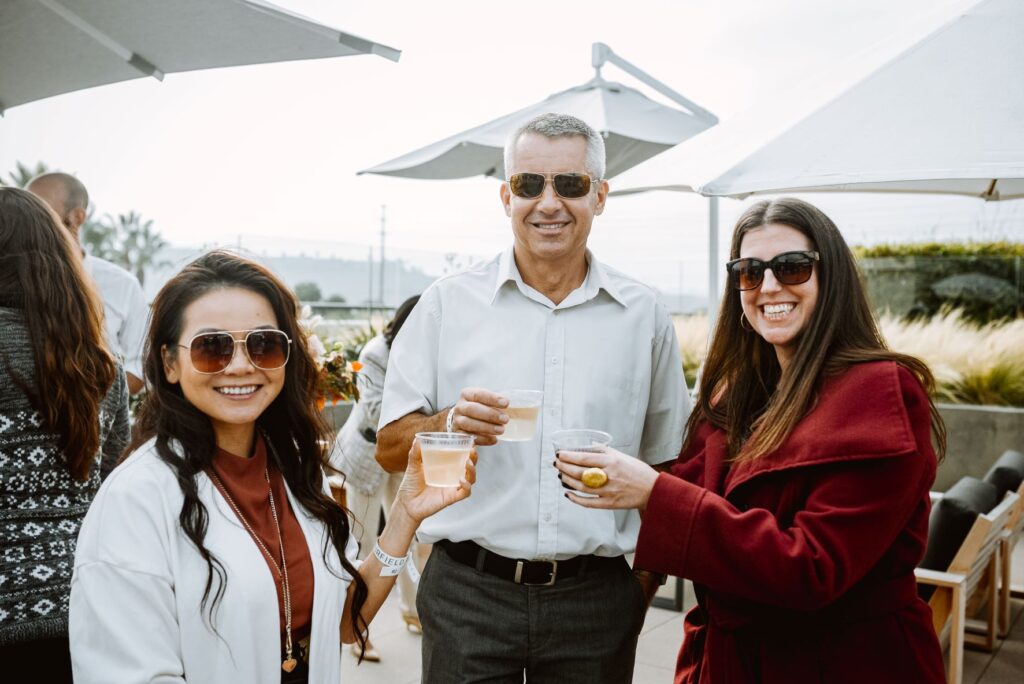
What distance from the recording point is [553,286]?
2.56 metres

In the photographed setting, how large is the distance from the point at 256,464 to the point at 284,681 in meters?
0.49

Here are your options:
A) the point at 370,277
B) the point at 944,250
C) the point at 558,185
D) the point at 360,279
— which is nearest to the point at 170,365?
the point at 558,185

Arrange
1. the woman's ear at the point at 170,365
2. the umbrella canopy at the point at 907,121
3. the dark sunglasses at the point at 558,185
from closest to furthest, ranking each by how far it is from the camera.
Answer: the woman's ear at the point at 170,365 → the dark sunglasses at the point at 558,185 → the umbrella canopy at the point at 907,121

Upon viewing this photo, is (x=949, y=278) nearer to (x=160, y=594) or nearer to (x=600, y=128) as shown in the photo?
(x=600, y=128)

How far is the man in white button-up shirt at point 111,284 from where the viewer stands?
4.49 meters

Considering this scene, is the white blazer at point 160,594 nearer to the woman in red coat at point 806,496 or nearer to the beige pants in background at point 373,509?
the woman in red coat at point 806,496

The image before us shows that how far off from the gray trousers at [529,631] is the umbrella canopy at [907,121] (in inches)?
75.7

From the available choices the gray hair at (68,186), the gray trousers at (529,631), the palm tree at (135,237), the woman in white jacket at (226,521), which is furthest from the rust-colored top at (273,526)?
the palm tree at (135,237)

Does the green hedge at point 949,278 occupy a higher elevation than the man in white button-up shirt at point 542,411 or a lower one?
higher

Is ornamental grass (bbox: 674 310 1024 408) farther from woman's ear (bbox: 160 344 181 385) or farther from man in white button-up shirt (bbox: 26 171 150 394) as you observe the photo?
woman's ear (bbox: 160 344 181 385)

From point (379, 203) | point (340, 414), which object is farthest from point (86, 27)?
point (379, 203)

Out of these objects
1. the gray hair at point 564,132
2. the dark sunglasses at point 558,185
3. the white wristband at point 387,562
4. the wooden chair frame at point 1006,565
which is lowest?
the wooden chair frame at point 1006,565

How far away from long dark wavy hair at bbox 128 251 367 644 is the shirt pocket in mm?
758

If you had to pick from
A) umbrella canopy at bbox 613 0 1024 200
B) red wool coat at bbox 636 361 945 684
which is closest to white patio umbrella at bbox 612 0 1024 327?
umbrella canopy at bbox 613 0 1024 200
